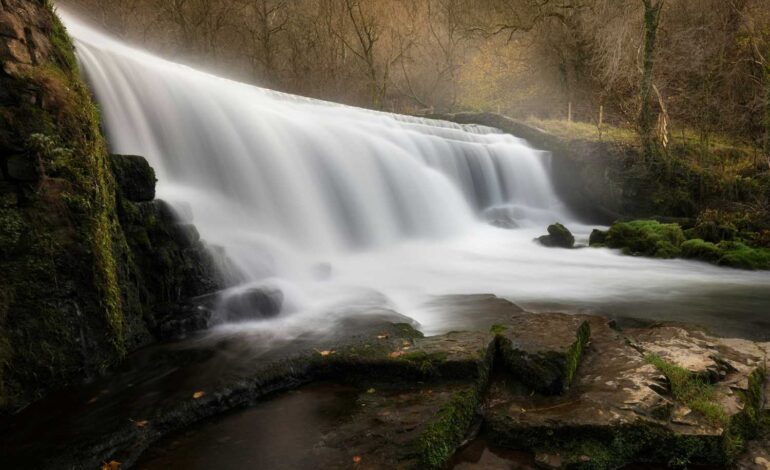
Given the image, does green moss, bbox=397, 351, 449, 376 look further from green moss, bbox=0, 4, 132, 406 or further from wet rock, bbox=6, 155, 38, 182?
wet rock, bbox=6, 155, 38, 182

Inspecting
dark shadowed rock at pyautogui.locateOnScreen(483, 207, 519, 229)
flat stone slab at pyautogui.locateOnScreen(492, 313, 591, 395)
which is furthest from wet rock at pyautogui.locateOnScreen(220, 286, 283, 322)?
dark shadowed rock at pyautogui.locateOnScreen(483, 207, 519, 229)

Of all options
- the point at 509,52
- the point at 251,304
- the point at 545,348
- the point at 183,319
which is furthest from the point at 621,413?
the point at 509,52

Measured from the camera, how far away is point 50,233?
12.5ft

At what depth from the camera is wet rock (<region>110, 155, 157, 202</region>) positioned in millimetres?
4984

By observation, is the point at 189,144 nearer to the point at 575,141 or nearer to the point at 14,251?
the point at 14,251

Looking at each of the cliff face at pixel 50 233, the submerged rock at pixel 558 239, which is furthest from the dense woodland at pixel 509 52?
the cliff face at pixel 50 233

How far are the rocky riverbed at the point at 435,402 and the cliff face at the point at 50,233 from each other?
333 millimetres

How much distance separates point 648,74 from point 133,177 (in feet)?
50.1

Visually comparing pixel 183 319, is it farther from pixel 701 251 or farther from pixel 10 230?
pixel 701 251

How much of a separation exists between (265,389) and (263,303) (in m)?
1.74

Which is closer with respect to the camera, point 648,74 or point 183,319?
point 183,319

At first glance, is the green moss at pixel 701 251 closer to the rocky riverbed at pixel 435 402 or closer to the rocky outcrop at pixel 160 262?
the rocky riverbed at pixel 435 402

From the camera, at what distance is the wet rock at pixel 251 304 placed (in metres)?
5.13

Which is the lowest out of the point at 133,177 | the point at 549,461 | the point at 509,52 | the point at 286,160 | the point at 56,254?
the point at 549,461
